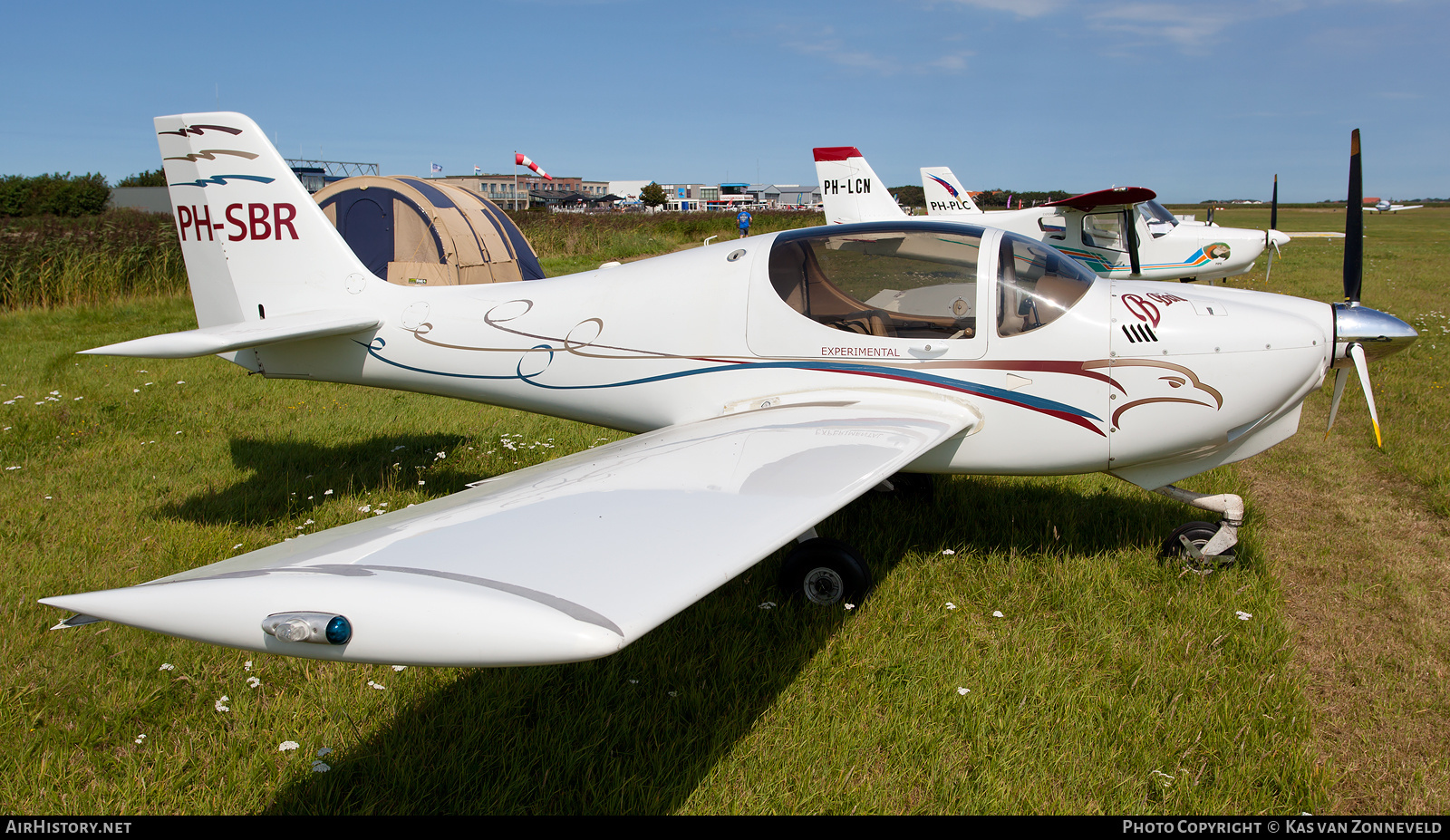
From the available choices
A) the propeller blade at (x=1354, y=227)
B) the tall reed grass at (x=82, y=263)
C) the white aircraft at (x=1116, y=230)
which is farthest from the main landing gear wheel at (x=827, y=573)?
the tall reed grass at (x=82, y=263)

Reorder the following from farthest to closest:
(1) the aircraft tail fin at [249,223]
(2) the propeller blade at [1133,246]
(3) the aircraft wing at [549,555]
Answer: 1. (2) the propeller blade at [1133,246]
2. (1) the aircraft tail fin at [249,223]
3. (3) the aircraft wing at [549,555]

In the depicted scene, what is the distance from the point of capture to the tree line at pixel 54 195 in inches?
1687

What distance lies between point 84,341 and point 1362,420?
47.5ft

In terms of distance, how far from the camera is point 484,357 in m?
4.88

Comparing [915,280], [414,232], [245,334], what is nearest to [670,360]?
[915,280]

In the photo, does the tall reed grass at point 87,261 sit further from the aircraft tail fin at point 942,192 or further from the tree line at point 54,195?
the tree line at point 54,195

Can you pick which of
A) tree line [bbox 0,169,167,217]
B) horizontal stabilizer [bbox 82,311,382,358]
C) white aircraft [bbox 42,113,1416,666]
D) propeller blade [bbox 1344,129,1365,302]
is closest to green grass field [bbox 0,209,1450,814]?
white aircraft [bbox 42,113,1416,666]

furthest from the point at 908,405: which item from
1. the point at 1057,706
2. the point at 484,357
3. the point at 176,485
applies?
the point at 176,485

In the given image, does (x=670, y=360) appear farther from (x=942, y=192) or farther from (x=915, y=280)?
(x=942, y=192)

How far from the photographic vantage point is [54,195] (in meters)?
43.1

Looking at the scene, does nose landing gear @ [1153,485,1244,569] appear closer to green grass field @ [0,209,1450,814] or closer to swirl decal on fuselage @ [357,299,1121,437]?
green grass field @ [0,209,1450,814]

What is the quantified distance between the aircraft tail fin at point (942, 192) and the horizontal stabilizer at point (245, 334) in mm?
21314

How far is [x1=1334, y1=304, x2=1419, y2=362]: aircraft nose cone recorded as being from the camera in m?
3.84

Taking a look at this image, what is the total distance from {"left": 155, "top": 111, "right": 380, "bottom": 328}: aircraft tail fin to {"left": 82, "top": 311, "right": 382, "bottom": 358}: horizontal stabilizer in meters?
0.17
